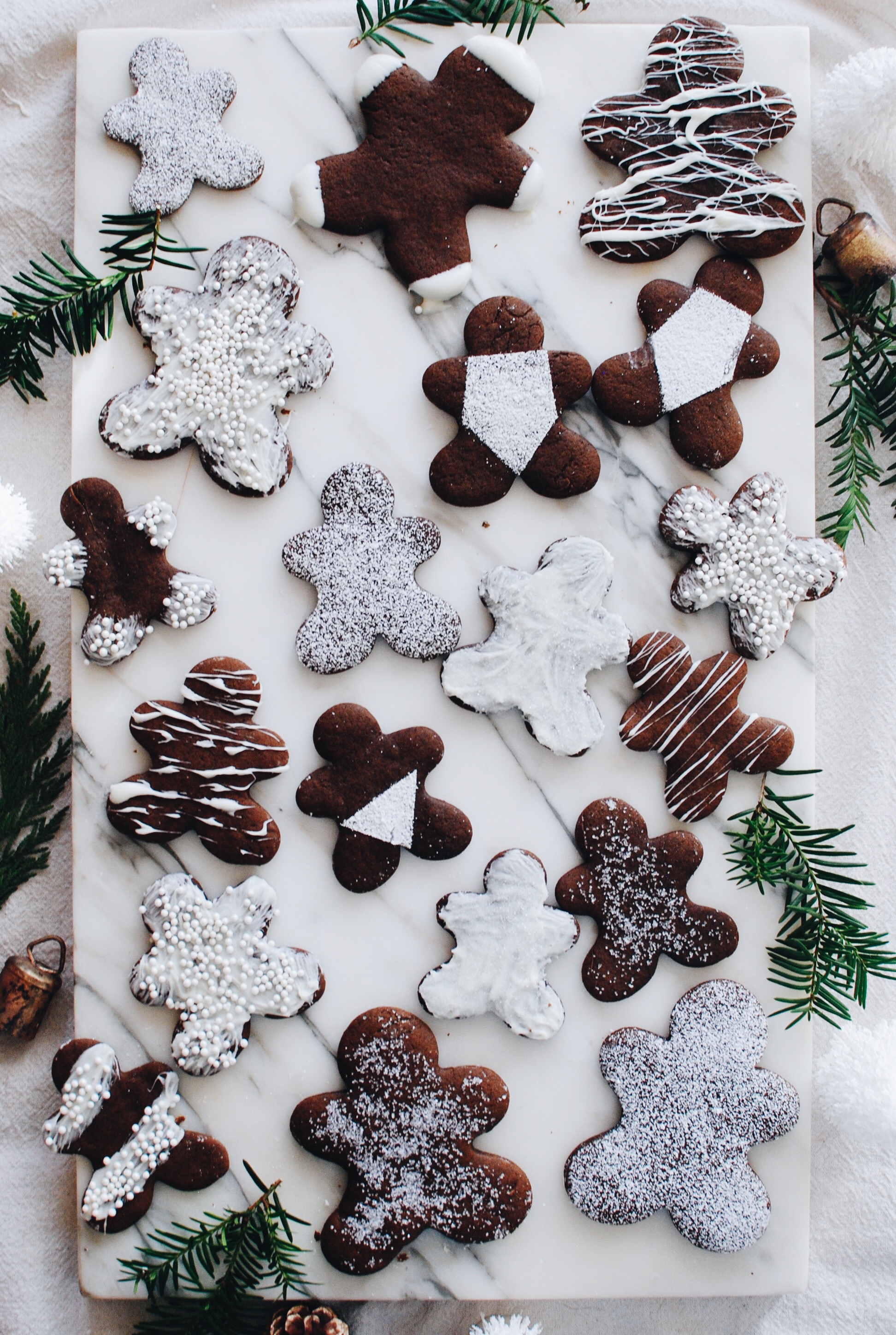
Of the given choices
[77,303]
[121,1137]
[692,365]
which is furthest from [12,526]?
[692,365]

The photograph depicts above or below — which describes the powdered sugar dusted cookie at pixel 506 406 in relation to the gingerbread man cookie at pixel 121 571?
above

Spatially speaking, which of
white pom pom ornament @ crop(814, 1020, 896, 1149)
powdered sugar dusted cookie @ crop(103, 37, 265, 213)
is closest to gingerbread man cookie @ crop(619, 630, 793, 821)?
white pom pom ornament @ crop(814, 1020, 896, 1149)

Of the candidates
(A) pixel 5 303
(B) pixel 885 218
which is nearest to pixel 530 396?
(B) pixel 885 218

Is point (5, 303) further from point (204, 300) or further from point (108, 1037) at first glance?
point (108, 1037)

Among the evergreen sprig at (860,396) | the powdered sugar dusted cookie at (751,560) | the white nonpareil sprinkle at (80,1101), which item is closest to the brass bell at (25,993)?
the white nonpareil sprinkle at (80,1101)

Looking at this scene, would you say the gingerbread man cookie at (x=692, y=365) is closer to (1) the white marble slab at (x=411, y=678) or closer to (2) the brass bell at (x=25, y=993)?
(1) the white marble slab at (x=411, y=678)

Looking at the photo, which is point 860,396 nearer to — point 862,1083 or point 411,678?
point 411,678

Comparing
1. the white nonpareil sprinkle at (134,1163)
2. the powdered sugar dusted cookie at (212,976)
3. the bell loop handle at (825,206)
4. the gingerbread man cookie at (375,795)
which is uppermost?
the bell loop handle at (825,206)
